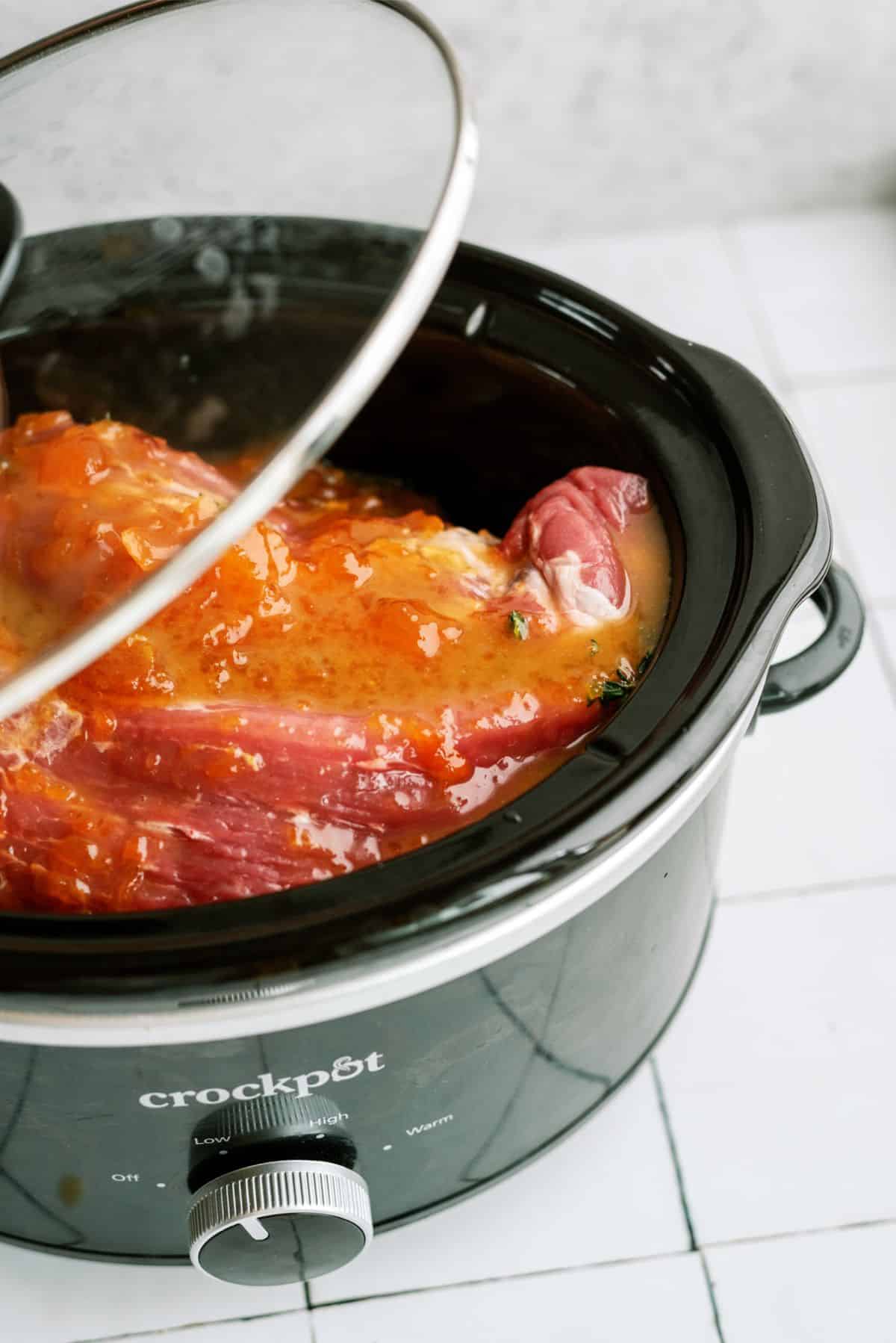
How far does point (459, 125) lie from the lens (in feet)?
3.19

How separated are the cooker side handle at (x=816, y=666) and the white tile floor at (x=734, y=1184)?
16.9 inches

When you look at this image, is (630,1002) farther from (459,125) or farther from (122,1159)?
(459,125)

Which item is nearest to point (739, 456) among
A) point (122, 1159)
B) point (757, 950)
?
point (757, 950)

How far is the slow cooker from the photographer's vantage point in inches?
36.3

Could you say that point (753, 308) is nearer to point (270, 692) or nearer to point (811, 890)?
point (811, 890)

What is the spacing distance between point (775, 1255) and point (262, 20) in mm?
1180

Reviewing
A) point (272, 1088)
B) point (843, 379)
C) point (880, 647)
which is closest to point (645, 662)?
point (272, 1088)

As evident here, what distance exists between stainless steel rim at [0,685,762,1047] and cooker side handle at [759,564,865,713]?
219 millimetres

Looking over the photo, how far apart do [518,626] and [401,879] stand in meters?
0.33

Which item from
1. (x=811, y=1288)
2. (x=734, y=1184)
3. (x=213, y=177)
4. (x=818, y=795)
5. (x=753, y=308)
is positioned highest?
(x=753, y=308)

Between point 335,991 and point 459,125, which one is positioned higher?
point 459,125

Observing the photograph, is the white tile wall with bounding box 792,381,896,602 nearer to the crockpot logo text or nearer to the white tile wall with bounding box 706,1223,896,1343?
the white tile wall with bounding box 706,1223,896,1343

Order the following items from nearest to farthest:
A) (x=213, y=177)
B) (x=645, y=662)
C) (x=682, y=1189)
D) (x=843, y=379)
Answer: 1. (x=645, y=662)
2. (x=213, y=177)
3. (x=682, y=1189)
4. (x=843, y=379)

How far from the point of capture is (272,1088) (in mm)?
1039
